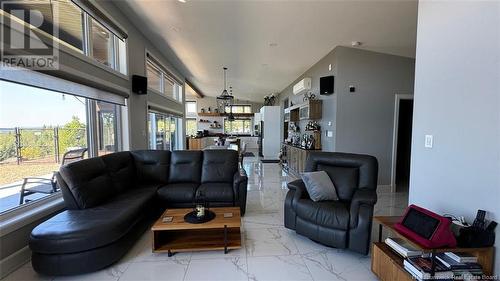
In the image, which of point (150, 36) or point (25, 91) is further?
point (150, 36)

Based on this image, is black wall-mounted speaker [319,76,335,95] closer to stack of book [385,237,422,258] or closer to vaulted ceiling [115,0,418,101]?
vaulted ceiling [115,0,418,101]

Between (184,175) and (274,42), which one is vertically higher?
(274,42)

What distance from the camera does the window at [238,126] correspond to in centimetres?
1419

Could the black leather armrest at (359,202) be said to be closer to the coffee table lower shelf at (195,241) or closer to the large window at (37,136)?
the coffee table lower shelf at (195,241)

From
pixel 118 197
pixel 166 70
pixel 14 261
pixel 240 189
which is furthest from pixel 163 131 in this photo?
pixel 14 261

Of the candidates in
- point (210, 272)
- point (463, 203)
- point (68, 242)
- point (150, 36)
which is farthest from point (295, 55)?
point (68, 242)

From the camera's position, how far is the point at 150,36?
5121mm

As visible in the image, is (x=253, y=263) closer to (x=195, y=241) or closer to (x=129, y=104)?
(x=195, y=241)

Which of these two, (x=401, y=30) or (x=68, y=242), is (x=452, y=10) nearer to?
(x=401, y=30)

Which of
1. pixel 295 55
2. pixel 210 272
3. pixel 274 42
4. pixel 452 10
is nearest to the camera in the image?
pixel 452 10

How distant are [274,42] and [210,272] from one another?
4.13m

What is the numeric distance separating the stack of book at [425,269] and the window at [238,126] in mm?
12765

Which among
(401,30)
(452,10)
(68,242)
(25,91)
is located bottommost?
(68,242)

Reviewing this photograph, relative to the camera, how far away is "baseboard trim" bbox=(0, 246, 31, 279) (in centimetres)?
208
